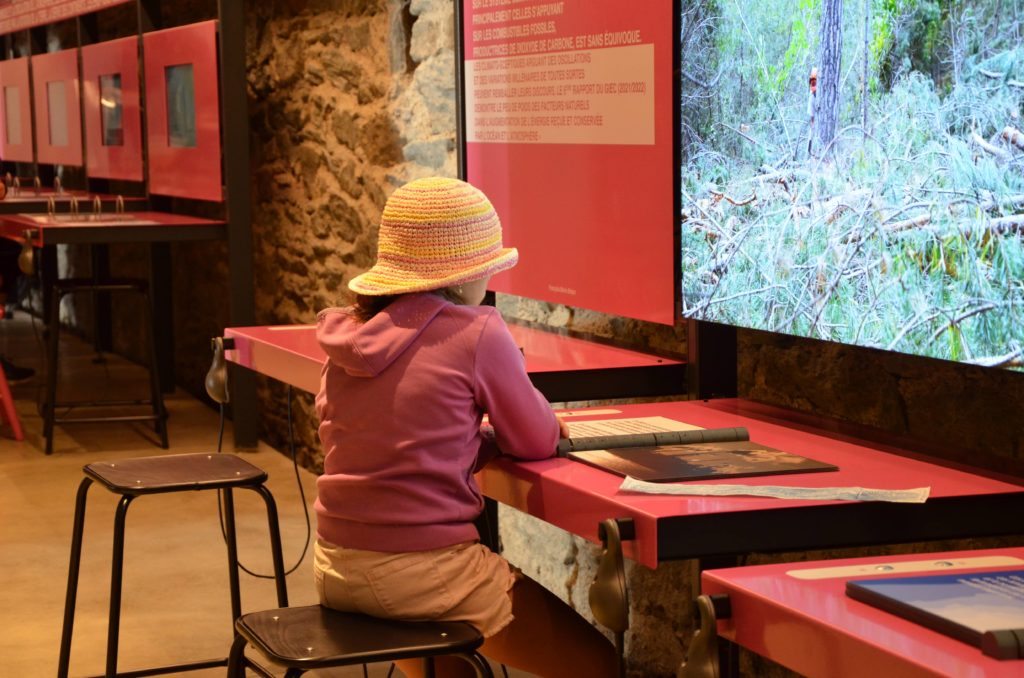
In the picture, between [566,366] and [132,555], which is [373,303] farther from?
[132,555]

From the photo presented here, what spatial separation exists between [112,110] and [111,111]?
0.06 ft

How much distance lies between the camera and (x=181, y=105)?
664 centimetres

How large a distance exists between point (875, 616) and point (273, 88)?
16.0 ft

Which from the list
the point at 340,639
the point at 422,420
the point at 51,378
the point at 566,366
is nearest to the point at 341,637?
the point at 340,639

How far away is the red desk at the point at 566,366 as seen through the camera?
300 centimetres

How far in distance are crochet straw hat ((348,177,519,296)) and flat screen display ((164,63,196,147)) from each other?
426 centimetres

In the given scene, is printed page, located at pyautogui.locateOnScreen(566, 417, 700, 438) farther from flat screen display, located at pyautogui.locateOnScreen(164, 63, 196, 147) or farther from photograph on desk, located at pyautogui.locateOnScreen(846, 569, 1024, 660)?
flat screen display, located at pyautogui.locateOnScreen(164, 63, 196, 147)

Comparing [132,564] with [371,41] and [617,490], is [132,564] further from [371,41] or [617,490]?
[617,490]

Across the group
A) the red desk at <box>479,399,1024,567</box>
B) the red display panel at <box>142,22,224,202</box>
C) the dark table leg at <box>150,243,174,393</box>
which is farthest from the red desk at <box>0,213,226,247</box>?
the red desk at <box>479,399,1024,567</box>

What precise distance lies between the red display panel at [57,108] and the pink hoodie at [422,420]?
6443 millimetres

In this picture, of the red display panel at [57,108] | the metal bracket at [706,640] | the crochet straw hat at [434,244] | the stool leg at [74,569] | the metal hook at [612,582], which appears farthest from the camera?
the red display panel at [57,108]

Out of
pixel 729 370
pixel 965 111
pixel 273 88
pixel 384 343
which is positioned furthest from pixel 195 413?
pixel 965 111

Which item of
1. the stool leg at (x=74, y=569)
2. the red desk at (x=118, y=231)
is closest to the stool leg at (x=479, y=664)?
the stool leg at (x=74, y=569)

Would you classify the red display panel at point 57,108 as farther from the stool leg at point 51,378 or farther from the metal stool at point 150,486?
the metal stool at point 150,486
